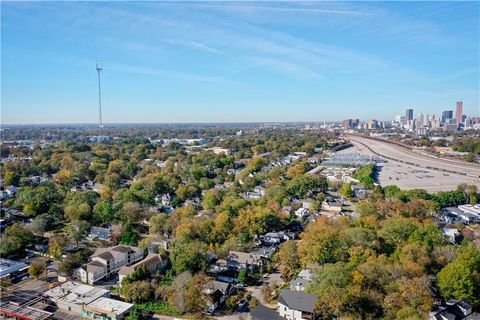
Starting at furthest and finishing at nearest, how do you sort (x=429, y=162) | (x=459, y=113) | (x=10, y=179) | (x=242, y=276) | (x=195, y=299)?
(x=459, y=113), (x=429, y=162), (x=10, y=179), (x=242, y=276), (x=195, y=299)

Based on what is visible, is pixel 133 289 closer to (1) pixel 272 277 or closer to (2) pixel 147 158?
(1) pixel 272 277

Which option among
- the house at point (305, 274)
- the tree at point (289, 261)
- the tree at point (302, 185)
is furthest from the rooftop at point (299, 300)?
the tree at point (302, 185)

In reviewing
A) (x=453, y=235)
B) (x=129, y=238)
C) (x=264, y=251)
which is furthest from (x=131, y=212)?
(x=453, y=235)

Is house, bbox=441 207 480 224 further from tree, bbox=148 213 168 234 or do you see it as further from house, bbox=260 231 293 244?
tree, bbox=148 213 168 234

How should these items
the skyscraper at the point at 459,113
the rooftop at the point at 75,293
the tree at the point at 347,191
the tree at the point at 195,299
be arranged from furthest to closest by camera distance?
the skyscraper at the point at 459,113 < the tree at the point at 347,191 < the rooftop at the point at 75,293 < the tree at the point at 195,299

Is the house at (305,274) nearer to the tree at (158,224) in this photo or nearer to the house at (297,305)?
the house at (297,305)

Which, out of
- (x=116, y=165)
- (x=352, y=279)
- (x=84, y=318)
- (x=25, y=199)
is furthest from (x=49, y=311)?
(x=116, y=165)

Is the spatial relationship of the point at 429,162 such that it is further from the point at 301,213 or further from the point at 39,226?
the point at 39,226

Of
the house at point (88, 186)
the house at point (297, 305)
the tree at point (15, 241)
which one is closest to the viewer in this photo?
the house at point (297, 305)
